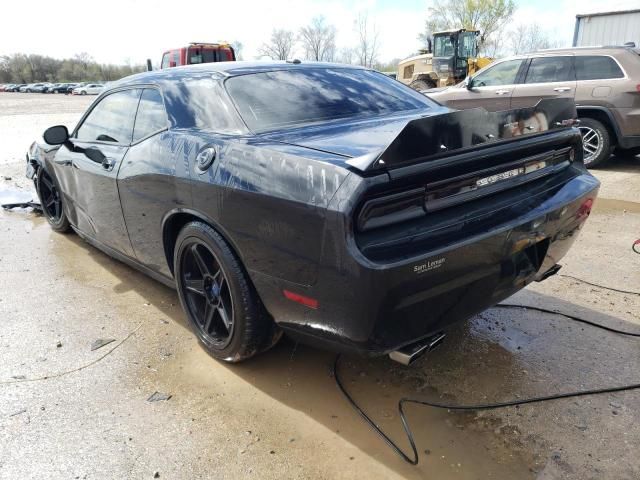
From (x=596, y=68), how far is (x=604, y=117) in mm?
758

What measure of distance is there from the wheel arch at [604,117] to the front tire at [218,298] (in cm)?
671

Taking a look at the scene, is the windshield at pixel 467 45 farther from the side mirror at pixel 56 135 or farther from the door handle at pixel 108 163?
the door handle at pixel 108 163

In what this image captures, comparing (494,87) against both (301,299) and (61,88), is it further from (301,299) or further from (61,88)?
(61,88)

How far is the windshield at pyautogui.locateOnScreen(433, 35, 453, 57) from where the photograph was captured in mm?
16094

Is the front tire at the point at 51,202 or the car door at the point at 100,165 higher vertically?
the car door at the point at 100,165

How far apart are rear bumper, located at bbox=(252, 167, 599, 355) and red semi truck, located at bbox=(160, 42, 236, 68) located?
1676 centimetres

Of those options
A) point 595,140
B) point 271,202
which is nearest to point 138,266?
point 271,202

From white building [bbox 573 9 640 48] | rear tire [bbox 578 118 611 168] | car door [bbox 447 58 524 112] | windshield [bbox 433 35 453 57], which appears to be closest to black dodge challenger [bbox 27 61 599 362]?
rear tire [bbox 578 118 611 168]

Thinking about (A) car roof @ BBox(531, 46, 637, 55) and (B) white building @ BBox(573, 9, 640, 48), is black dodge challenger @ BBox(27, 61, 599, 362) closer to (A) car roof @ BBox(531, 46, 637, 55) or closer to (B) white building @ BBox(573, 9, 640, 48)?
(A) car roof @ BBox(531, 46, 637, 55)

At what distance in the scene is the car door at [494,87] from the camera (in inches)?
325

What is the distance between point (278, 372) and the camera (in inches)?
108

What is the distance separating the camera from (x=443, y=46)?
16.3 metres

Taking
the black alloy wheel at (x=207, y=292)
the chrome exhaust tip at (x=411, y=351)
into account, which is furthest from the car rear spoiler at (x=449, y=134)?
the black alloy wheel at (x=207, y=292)

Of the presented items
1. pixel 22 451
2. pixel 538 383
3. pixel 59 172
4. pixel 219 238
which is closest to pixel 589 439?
pixel 538 383
